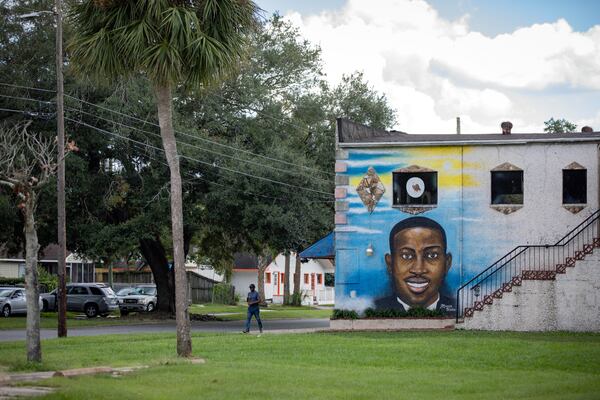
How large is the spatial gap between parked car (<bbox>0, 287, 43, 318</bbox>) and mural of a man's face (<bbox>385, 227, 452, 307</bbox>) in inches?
907

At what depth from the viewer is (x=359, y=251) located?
3472cm

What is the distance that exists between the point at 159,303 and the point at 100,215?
228 inches

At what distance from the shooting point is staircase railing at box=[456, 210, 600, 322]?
1276 inches

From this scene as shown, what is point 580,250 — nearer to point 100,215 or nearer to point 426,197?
point 426,197

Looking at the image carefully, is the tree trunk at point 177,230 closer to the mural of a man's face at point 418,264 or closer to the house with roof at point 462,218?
the house with roof at point 462,218

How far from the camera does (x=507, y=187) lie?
3416 cm

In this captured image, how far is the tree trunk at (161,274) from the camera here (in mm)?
49812

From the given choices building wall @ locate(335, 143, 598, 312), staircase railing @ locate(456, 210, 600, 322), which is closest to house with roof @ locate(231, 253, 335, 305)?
building wall @ locate(335, 143, 598, 312)

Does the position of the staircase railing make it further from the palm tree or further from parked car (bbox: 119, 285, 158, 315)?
parked car (bbox: 119, 285, 158, 315)

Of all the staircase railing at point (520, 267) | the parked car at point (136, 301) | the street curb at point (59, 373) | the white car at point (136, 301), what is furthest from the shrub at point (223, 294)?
the street curb at point (59, 373)

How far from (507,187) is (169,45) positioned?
617 inches

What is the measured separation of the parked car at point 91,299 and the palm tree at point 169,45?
97.6ft

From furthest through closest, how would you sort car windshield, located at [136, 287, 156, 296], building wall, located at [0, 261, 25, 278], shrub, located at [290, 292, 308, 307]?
shrub, located at [290, 292, 308, 307] < building wall, located at [0, 261, 25, 278] < car windshield, located at [136, 287, 156, 296]

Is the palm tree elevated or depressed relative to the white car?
elevated
